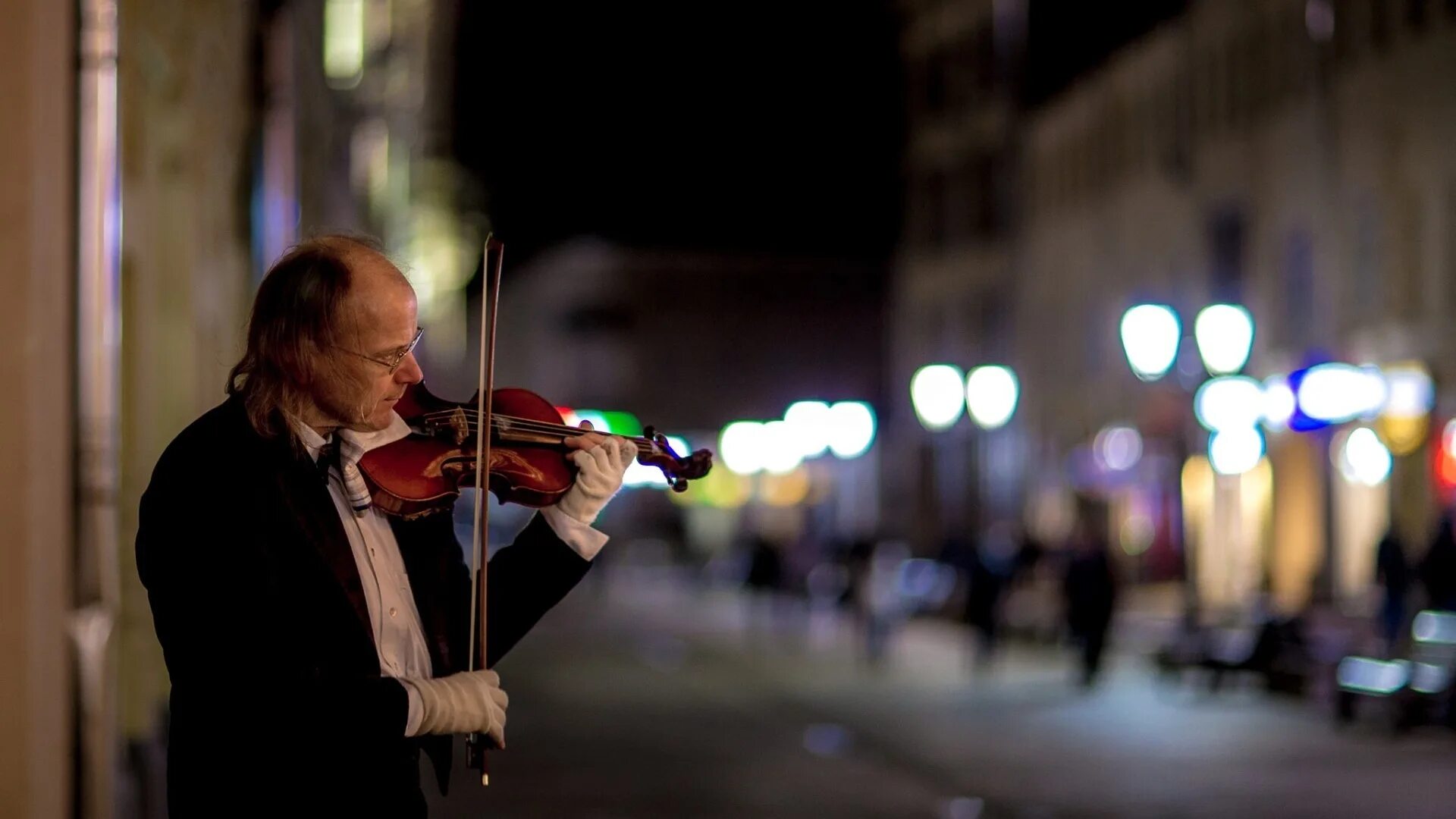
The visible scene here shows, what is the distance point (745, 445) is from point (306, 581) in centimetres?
4845

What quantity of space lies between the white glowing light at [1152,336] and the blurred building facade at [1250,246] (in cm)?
38

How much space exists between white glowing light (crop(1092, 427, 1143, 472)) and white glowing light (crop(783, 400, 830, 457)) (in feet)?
20.2

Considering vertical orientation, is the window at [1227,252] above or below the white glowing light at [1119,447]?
above

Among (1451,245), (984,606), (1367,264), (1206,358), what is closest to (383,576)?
(1206,358)

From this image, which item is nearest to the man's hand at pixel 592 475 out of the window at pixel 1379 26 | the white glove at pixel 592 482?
the white glove at pixel 592 482

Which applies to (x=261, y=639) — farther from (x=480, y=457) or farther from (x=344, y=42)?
(x=344, y=42)

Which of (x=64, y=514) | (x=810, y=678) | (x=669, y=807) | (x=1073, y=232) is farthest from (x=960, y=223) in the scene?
(x=64, y=514)

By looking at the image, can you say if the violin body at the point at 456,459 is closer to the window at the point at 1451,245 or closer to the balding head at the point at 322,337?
the balding head at the point at 322,337

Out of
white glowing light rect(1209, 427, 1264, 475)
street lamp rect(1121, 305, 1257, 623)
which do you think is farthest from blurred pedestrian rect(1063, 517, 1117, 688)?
white glowing light rect(1209, 427, 1264, 475)

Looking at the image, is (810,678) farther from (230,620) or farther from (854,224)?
(854,224)

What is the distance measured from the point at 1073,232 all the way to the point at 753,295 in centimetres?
3894

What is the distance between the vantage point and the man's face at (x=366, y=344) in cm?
352

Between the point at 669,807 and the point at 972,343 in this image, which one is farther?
the point at 972,343

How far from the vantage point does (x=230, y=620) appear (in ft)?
10.8
